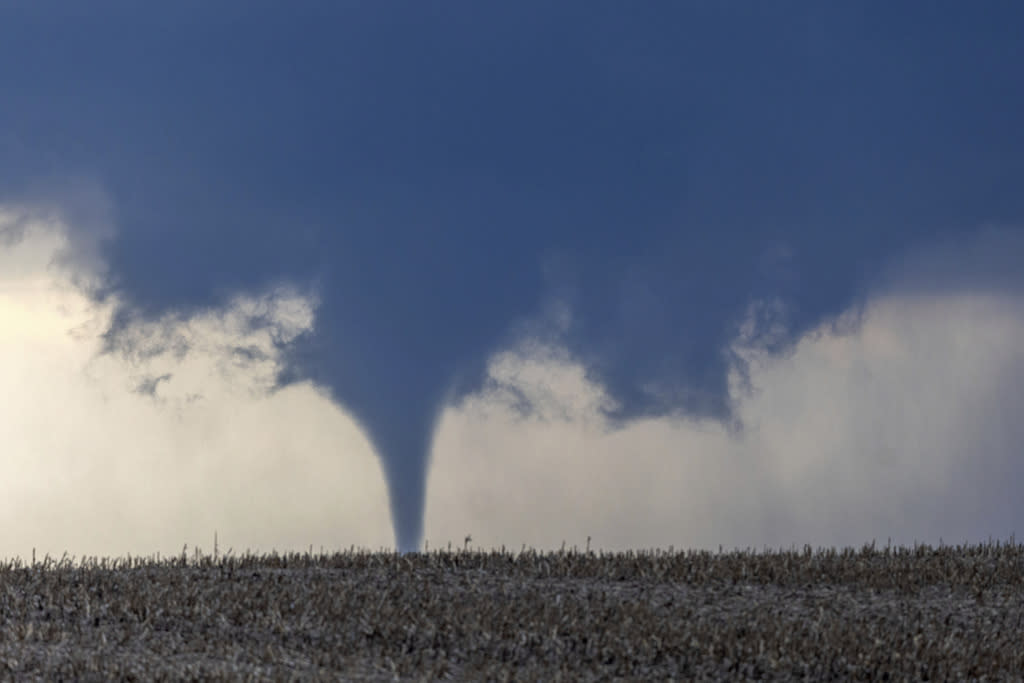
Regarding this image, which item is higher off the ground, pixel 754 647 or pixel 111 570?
pixel 111 570

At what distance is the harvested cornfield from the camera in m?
13.7

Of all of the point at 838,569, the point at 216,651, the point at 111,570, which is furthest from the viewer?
the point at 838,569

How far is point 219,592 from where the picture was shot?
1633 centimetres

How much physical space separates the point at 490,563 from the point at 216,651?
6.02 m

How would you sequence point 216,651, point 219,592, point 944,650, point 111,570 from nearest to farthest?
1. point 216,651
2. point 944,650
3. point 219,592
4. point 111,570

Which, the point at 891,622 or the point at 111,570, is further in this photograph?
the point at 111,570

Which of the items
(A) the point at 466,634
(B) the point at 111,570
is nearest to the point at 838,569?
(A) the point at 466,634

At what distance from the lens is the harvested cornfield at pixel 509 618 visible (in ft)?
44.9

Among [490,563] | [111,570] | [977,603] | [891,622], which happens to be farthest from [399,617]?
[977,603]

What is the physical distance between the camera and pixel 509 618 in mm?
15188

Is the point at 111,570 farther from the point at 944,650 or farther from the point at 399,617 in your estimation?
the point at 944,650

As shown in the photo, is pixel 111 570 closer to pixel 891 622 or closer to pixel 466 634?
pixel 466 634

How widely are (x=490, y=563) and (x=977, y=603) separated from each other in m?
7.58

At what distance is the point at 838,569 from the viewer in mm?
19438
